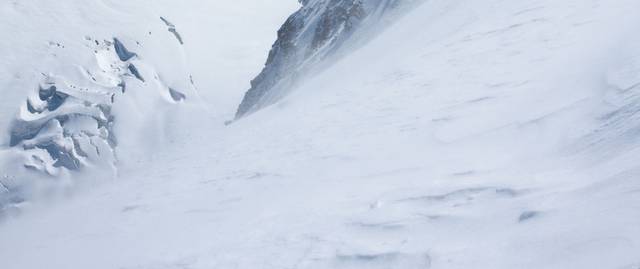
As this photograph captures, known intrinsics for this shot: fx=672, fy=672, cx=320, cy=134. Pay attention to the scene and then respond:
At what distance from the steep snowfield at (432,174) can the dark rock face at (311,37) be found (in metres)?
6.75

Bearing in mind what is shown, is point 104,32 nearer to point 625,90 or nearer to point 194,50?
point 194,50

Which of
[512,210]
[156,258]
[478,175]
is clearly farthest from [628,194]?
[156,258]

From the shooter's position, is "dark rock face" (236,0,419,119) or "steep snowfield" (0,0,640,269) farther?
"dark rock face" (236,0,419,119)

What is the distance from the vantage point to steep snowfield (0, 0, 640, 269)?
388 centimetres

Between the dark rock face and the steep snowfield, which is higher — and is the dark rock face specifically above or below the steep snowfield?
above

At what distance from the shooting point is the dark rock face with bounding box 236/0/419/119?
60.1 feet

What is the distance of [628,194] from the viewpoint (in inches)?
141

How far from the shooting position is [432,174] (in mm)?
5320

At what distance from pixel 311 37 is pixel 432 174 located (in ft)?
61.0

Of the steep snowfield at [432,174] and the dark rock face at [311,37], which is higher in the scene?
the dark rock face at [311,37]

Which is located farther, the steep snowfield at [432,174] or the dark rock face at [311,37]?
the dark rock face at [311,37]

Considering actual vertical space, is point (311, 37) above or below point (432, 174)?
above

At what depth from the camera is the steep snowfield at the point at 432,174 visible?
388 cm

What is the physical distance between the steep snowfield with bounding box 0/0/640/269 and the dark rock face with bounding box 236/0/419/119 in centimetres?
675
